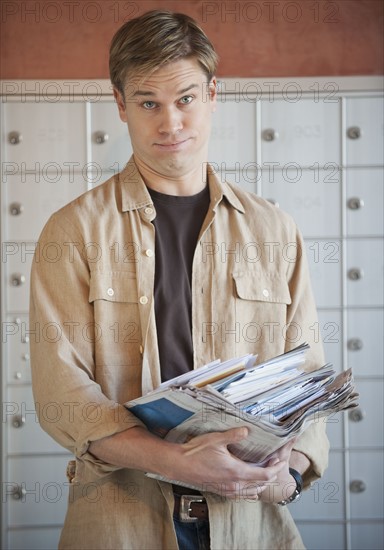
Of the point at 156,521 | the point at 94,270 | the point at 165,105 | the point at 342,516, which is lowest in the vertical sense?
the point at 342,516

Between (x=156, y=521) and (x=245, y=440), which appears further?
(x=156, y=521)

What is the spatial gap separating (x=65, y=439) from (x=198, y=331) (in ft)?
0.98

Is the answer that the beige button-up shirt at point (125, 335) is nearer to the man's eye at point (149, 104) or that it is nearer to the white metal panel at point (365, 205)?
the man's eye at point (149, 104)

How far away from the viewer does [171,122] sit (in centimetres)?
138

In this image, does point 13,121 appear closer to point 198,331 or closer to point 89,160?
point 89,160

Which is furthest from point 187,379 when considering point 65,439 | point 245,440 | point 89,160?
point 89,160

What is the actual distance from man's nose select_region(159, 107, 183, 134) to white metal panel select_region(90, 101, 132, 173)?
150 centimetres

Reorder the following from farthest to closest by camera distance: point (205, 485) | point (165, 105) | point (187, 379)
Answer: point (165, 105) → point (205, 485) → point (187, 379)

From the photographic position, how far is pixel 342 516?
2.93m

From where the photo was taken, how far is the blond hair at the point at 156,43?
1354mm

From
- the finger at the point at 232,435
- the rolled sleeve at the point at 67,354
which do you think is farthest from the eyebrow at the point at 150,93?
the finger at the point at 232,435

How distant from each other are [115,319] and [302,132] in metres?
1.73

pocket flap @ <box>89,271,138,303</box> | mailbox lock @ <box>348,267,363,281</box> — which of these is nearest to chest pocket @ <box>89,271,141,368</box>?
pocket flap @ <box>89,271,138,303</box>

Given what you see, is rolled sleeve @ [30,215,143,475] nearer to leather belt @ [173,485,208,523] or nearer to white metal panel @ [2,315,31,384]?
leather belt @ [173,485,208,523]
